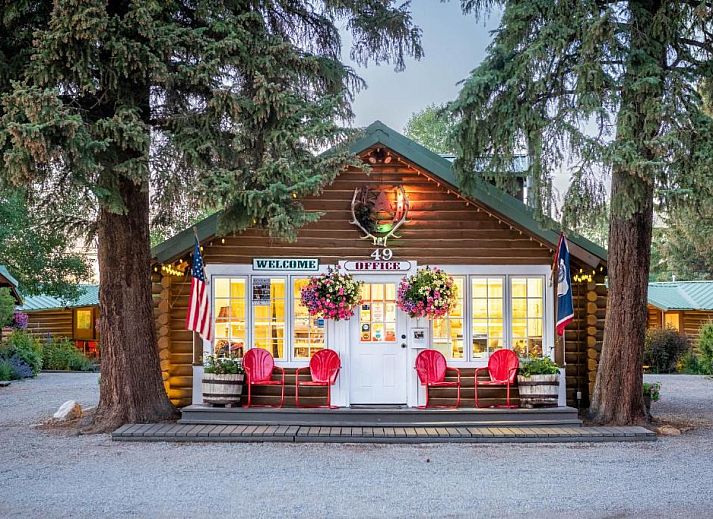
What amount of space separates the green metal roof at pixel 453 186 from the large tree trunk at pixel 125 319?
586 millimetres

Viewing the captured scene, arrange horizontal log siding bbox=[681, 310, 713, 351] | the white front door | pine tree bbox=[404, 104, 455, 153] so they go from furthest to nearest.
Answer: pine tree bbox=[404, 104, 455, 153], horizontal log siding bbox=[681, 310, 713, 351], the white front door

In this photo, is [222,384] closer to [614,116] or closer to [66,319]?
[614,116]

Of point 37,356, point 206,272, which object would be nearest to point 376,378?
point 206,272

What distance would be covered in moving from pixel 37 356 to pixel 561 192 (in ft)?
57.9

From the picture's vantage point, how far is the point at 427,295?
11914mm

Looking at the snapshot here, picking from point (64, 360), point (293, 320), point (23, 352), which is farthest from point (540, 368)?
point (64, 360)

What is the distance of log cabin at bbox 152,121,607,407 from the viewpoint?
12438 millimetres

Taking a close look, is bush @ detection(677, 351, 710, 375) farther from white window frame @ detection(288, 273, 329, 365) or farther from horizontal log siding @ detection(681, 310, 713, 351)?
white window frame @ detection(288, 273, 329, 365)

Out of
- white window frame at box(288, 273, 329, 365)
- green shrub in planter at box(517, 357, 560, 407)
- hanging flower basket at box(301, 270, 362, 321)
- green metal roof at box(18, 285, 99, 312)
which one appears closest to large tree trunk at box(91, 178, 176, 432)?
white window frame at box(288, 273, 329, 365)

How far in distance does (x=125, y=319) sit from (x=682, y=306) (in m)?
23.3

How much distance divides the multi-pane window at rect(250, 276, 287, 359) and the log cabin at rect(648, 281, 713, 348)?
20.8 m

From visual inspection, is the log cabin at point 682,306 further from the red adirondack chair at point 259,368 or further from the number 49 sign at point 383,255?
the red adirondack chair at point 259,368

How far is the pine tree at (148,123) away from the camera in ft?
32.5

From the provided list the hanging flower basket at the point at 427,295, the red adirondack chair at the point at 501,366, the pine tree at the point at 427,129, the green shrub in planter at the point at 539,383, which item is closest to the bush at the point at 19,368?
the hanging flower basket at the point at 427,295
